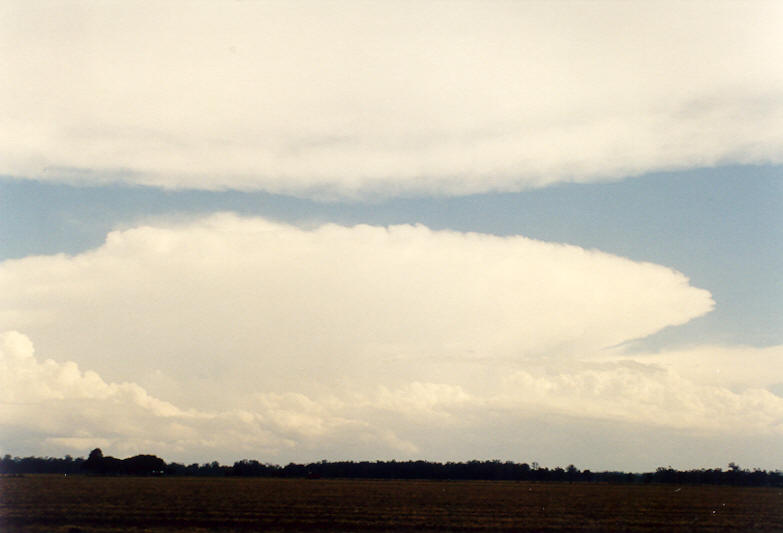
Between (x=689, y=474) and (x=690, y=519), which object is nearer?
(x=690, y=519)

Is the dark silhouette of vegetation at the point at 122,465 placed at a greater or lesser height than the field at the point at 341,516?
lesser

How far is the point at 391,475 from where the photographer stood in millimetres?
198875

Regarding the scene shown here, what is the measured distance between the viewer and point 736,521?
5056 cm

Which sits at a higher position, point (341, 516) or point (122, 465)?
point (341, 516)

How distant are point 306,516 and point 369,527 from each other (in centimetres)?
725

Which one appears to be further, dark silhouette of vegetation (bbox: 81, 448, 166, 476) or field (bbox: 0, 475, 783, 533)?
dark silhouette of vegetation (bbox: 81, 448, 166, 476)

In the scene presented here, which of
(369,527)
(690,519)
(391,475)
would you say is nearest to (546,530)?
(369,527)

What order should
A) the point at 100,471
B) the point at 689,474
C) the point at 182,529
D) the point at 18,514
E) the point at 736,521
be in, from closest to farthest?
the point at 182,529 → the point at 18,514 → the point at 736,521 → the point at 100,471 → the point at 689,474

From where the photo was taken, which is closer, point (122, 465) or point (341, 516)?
point (341, 516)

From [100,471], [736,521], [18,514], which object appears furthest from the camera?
[100,471]

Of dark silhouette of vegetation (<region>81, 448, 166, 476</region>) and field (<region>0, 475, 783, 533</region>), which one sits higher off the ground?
field (<region>0, 475, 783, 533</region>)

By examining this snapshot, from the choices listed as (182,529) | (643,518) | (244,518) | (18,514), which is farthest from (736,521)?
(18,514)

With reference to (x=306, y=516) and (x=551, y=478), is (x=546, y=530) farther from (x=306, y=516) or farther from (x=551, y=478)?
(x=551, y=478)

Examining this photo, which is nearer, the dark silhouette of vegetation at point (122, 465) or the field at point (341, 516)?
the field at point (341, 516)
